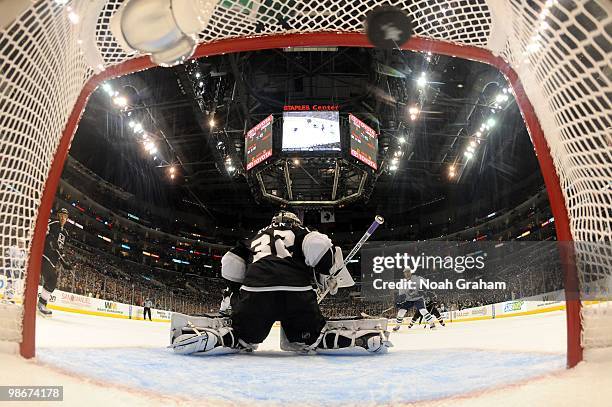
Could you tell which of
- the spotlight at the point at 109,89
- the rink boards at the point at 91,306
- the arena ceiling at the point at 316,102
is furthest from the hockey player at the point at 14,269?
the spotlight at the point at 109,89

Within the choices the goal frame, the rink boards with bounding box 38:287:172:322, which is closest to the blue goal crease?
the goal frame

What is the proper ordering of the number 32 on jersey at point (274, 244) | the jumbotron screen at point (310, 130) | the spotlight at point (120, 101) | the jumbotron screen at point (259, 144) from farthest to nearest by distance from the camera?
the spotlight at point (120, 101), the jumbotron screen at point (259, 144), the jumbotron screen at point (310, 130), the number 32 on jersey at point (274, 244)

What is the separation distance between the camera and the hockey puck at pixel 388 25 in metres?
0.81

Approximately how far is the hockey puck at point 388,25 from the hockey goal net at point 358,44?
578mm

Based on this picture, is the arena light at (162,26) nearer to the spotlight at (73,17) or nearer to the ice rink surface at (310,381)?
the spotlight at (73,17)

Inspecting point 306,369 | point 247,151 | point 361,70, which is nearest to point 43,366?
point 306,369

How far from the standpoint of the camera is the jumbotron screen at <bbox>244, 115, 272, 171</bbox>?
8.93 meters

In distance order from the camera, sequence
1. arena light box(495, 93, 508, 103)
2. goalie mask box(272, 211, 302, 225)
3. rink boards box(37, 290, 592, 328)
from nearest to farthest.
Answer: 1. goalie mask box(272, 211, 302, 225)
2. rink boards box(37, 290, 592, 328)
3. arena light box(495, 93, 508, 103)

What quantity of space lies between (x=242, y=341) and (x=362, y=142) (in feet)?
22.5

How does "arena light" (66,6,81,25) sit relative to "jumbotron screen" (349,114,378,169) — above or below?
below

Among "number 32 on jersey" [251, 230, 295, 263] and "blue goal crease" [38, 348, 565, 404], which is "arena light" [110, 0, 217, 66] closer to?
"blue goal crease" [38, 348, 565, 404]

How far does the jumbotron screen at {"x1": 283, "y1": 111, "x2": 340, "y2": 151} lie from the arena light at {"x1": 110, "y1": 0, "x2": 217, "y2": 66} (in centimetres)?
720

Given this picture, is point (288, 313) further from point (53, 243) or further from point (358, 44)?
point (53, 243)

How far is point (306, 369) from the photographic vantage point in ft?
6.21
